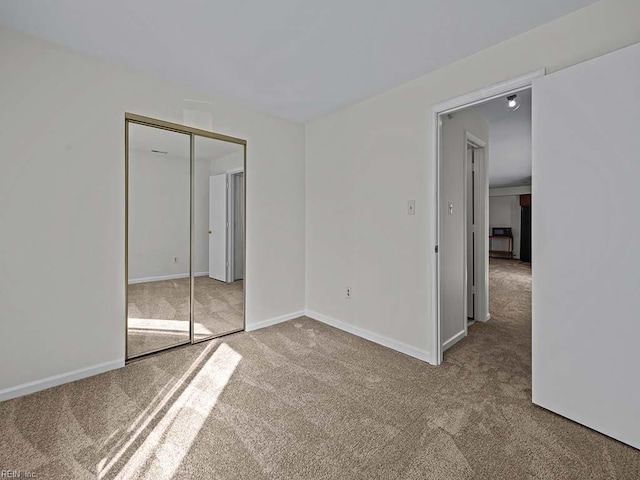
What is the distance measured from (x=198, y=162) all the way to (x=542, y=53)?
9.03 ft

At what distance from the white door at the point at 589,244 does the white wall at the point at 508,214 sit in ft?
32.4

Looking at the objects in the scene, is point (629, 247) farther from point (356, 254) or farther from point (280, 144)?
point (280, 144)

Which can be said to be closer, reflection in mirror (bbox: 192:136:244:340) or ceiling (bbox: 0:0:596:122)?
ceiling (bbox: 0:0:596:122)

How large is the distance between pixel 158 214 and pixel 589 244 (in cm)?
309

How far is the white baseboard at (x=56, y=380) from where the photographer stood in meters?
1.91

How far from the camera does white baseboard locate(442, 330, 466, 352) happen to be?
2744mm

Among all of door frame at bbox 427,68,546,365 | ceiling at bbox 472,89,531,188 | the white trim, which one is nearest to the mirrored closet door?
door frame at bbox 427,68,546,365

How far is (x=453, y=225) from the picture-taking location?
2.90 m

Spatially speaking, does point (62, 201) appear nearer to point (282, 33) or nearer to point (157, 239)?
point (157, 239)


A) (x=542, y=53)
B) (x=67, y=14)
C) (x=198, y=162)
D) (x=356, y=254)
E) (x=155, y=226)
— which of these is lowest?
(x=356, y=254)

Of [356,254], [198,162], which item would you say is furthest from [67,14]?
[356,254]

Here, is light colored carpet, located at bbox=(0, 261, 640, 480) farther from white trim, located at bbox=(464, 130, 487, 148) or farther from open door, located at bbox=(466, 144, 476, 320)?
white trim, located at bbox=(464, 130, 487, 148)

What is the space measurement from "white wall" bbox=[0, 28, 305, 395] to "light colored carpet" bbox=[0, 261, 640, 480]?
358mm

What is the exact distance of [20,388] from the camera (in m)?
1.94
